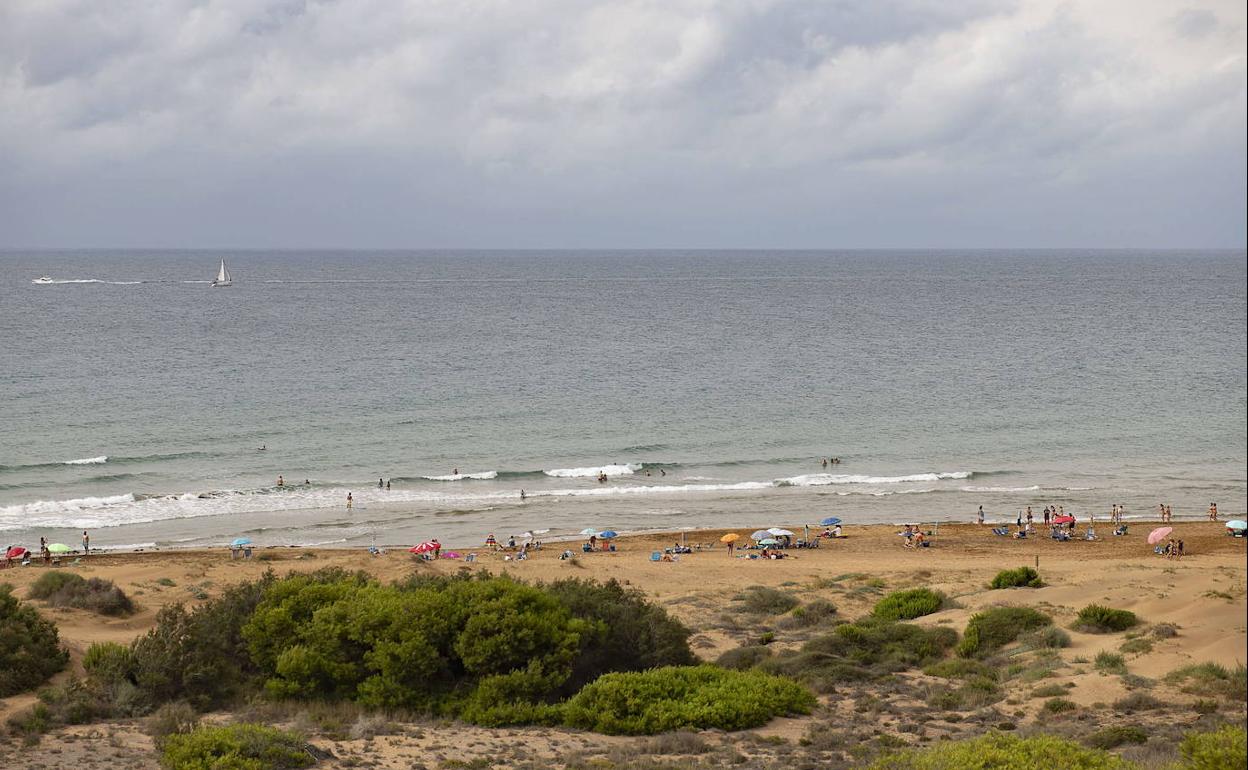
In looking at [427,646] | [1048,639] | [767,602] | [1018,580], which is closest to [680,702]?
[427,646]

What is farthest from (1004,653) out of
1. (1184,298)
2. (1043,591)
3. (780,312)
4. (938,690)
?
(1184,298)

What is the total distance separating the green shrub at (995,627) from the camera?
20578 mm

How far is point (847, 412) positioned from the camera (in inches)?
2415

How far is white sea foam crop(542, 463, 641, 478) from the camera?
48.3 meters

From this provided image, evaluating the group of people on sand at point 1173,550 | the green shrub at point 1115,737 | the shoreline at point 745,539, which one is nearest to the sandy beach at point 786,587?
A: the shoreline at point 745,539

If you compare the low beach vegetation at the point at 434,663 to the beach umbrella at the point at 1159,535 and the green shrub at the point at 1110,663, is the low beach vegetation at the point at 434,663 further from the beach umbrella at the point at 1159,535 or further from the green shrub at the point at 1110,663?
the beach umbrella at the point at 1159,535

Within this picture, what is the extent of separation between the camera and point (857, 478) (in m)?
48.1

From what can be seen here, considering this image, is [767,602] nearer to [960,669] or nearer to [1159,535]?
[960,669]

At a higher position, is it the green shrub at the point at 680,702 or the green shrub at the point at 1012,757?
the green shrub at the point at 1012,757

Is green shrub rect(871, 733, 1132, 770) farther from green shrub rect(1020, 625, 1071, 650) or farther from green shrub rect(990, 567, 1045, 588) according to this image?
green shrub rect(990, 567, 1045, 588)

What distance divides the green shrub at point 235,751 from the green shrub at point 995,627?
39.0 feet

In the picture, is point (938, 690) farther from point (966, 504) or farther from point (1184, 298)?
point (1184, 298)

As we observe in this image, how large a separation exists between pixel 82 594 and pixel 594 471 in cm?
2655

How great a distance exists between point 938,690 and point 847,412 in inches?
1726
